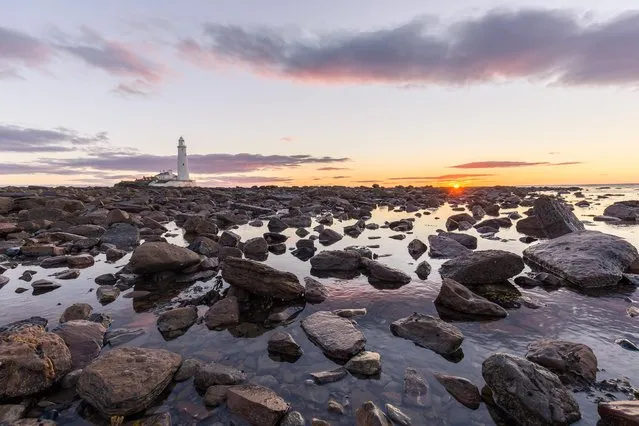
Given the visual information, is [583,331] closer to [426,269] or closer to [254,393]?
[426,269]

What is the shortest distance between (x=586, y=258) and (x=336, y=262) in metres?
8.14

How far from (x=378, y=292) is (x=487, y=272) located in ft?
11.7

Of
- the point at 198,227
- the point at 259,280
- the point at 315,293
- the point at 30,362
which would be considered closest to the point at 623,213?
the point at 315,293

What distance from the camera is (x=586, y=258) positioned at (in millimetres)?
10992

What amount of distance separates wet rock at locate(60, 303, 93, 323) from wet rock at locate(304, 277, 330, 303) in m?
5.15

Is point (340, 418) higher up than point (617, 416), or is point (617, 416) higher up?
point (617, 416)

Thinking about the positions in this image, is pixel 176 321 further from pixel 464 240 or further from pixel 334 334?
pixel 464 240

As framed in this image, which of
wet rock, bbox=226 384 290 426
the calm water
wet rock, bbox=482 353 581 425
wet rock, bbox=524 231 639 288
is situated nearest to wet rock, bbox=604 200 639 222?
wet rock, bbox=524 231 639 288

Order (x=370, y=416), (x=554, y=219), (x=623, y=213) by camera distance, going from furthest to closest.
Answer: (x=623, y=213) → (x=554, y=219) → (x=370, y=416)

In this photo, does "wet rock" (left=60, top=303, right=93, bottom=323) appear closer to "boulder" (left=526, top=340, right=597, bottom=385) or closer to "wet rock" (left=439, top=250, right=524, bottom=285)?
"boulder" (left=526, top=340, right=597, bottom=385)

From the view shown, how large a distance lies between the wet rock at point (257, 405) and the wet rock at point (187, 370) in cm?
95

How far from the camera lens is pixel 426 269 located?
38.4ft

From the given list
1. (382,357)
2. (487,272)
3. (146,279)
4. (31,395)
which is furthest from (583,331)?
(146,279)

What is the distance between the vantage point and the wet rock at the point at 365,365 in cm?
566
